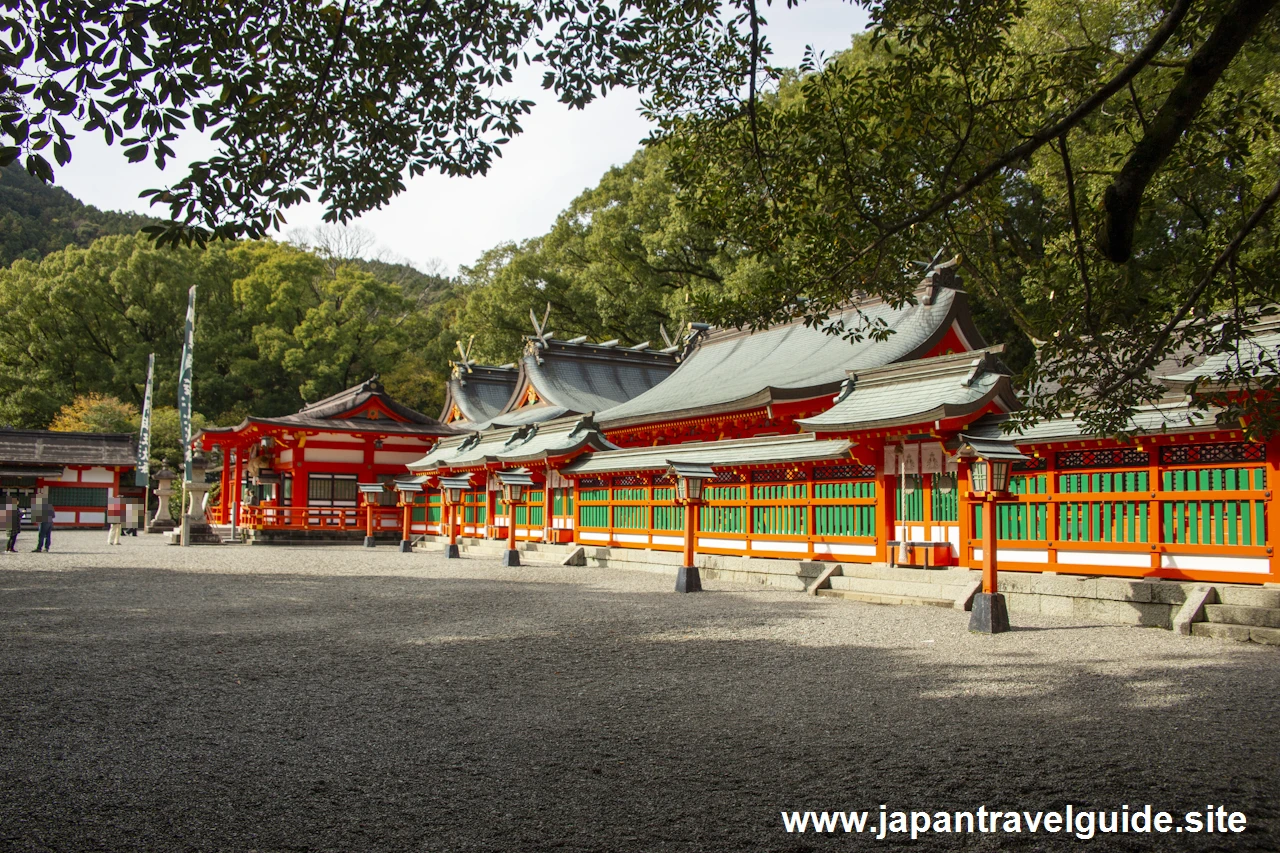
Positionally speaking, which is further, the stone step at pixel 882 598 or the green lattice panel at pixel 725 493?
the green lattice panel at pixel 725 493

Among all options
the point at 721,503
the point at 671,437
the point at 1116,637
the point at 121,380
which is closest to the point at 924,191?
the point at 1116,637

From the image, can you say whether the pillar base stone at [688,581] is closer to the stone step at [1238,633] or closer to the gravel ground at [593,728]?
the gravel ground at [593,728]

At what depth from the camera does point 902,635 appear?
9.11 metres

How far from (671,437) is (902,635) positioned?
40.2 ft

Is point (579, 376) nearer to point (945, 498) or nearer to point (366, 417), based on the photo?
point (366, 417)

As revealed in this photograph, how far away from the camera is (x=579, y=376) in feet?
101

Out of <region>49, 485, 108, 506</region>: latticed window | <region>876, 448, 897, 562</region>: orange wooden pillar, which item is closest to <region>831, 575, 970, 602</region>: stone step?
<region>876, 448, 897, 562</region>: orange wooden pillar

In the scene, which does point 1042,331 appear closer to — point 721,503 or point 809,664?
point 809,664

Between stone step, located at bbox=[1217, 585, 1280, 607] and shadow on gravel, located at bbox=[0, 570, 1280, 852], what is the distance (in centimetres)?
92

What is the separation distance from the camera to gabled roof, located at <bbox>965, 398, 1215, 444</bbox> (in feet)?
31.0

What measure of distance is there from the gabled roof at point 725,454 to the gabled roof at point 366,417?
41.0ft

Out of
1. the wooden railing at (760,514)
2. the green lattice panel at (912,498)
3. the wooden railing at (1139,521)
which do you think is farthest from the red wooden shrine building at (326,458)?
the wooden railing at (1139,521)

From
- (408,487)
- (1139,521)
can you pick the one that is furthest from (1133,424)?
(408,487)

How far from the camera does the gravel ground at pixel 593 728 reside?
12.2ft
